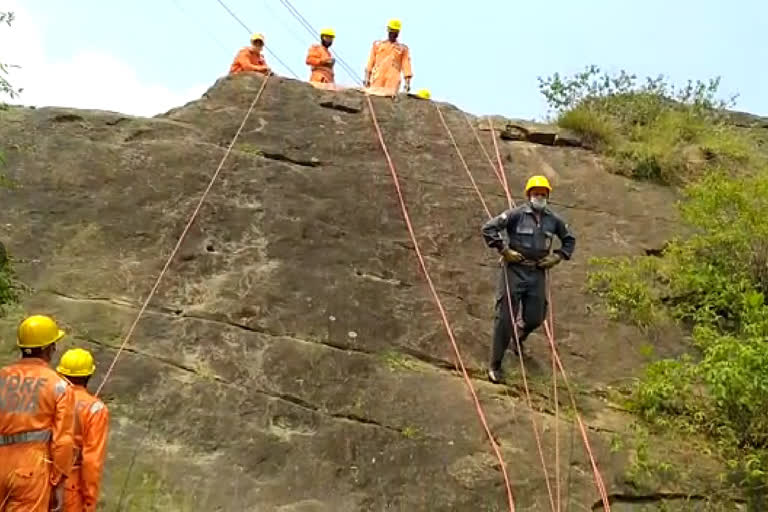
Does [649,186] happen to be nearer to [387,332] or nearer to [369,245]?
[369,245]

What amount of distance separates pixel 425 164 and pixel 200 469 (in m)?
5.42

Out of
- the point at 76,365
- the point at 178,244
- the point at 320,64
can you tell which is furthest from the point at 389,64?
the point at 76,365

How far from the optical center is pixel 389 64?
1360 centimetres

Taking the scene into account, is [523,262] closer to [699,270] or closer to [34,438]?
[699,270]

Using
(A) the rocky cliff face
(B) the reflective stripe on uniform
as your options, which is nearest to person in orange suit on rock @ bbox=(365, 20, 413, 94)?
(A) the rocky cliff face

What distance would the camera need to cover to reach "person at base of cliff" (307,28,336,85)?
538 inches

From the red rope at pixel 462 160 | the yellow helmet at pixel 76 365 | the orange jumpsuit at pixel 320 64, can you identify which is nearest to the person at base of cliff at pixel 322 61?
the orange jumpsuit at pixel 320 64

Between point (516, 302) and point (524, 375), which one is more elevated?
point (516, 302)

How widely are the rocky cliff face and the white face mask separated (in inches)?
46.1

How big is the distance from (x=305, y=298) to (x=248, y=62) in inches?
204

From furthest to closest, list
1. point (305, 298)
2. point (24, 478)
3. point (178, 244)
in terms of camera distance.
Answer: point (178, 244), point (305, 298), point (24, 478)

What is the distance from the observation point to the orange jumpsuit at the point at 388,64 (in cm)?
1355

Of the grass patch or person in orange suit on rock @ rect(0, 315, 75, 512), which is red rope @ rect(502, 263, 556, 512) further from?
the grass patch

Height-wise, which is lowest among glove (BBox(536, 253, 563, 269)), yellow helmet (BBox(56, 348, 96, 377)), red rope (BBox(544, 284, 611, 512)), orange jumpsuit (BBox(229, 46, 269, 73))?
red rope (BBox(544, 284, 611, 512))
